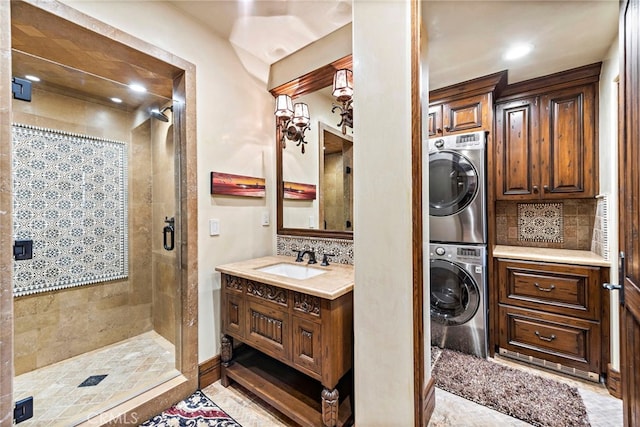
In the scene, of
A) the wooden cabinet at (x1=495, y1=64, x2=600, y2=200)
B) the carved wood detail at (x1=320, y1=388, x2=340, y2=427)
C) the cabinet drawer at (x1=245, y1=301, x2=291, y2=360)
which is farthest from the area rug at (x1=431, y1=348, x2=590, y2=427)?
the wooden cabinet at (x1=495, y1=64, x2=600, y2=200)

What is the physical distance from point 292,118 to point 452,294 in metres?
2.13

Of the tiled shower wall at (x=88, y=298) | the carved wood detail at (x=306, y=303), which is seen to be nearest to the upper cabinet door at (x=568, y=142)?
the carved wood detail at (x=306, y=303)

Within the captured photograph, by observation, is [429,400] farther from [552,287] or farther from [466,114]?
[466,114]

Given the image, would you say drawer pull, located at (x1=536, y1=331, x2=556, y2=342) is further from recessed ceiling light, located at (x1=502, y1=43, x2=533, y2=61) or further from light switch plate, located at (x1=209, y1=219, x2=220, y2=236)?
light switch plate, located at (x1=209, y1=219, x2=220, y2=236)

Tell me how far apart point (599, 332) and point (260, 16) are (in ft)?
10.9

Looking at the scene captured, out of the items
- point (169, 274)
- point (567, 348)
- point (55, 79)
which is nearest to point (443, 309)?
point (567, 348)

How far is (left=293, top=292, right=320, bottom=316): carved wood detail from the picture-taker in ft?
4.80

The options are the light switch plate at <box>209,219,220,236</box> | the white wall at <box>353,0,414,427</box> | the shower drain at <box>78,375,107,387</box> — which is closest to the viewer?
the white wall at <box>353,0,414,427</box>

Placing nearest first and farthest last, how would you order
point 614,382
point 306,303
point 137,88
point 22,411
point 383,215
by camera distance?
point 383,215 → point 22,411 → point 306,303 → point 614,382 → point 137,88

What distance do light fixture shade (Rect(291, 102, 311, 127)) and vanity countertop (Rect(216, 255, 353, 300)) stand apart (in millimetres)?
1193

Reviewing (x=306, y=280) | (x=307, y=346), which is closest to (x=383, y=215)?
(x=306, y=280)

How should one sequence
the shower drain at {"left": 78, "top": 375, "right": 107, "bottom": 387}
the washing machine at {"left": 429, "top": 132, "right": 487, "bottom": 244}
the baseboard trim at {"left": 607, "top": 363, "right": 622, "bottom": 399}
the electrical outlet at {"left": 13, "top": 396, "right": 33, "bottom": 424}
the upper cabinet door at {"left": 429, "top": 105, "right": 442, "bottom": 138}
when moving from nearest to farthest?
the electrical outlet at {"left": 13, "top": 396, "right": 33, "bottom": 424} < the baseboard trim at {"left": 607, "top": 363, "right": 622, "bottom": 399} < the shower drain at {"left": 78, "top": 375, "right": 107, "bottom": 387} < the washing machine at {"left": 429, "top": 132, "right": 487, "bottom": 244} < the upper cabinet door at {"left": 429, "top": 105, "right": 442, "bottom": 138}

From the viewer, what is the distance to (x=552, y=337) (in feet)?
6.77

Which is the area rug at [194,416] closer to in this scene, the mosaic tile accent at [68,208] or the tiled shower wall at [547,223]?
the mosaic tile accent at [68,208]
